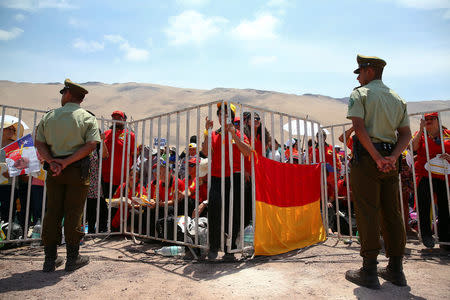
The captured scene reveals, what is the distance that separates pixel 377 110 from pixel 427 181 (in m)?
2.24

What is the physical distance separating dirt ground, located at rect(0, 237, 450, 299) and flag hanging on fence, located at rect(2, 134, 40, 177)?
112 centimetres

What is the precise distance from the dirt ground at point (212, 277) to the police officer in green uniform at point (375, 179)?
9.0 inches

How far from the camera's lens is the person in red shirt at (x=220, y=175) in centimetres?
411

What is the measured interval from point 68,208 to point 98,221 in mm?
1686

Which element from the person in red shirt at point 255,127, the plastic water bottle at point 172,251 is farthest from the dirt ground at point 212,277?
the person in red shirt at point 255,127

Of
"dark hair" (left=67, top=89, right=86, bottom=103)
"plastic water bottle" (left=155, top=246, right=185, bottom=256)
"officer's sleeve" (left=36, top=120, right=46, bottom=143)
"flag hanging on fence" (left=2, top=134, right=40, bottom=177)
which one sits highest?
"dark hair" (left=67, top=89, right=86, bottom=103)

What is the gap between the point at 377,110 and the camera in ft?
10.6

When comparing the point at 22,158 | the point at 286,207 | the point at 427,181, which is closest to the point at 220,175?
the point at 286,207

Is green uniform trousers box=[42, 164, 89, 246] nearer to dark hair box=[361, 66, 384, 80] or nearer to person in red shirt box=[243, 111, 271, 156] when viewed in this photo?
person in red shirt box=[243, 111, 271, 156]

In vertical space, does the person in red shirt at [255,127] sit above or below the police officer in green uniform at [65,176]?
above

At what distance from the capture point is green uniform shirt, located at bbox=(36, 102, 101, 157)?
375cm

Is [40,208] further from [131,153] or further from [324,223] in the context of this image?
[324,223]

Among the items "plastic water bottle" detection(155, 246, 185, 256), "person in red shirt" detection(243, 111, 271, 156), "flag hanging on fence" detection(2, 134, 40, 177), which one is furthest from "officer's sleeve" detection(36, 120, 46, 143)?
"person in red shirt" detection(243, 111, 271, 156)

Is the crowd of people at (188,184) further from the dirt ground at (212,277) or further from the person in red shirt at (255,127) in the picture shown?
the dirt ground at (212,277)
